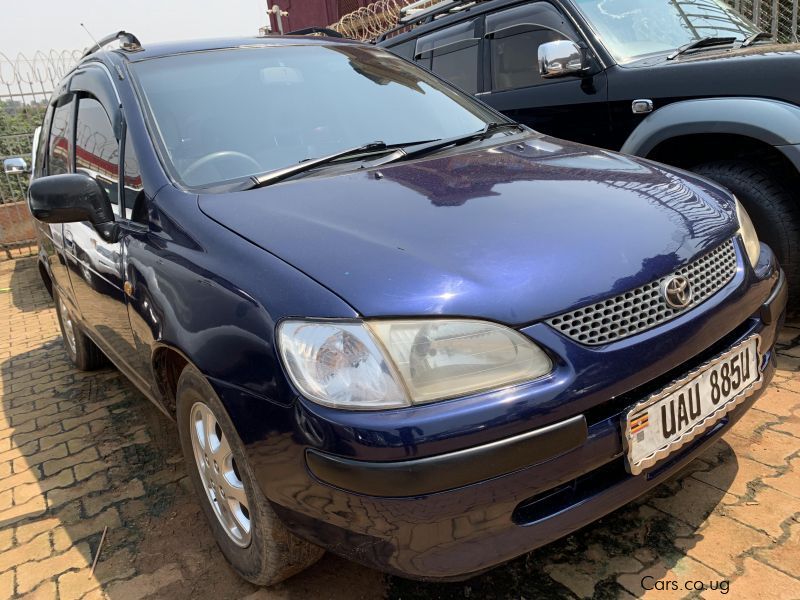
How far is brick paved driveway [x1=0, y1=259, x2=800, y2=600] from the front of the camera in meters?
1.84

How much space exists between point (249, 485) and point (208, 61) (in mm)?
1785

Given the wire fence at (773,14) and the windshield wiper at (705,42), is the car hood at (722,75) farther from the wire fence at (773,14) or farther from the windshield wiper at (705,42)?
the wire fence at (773,14)

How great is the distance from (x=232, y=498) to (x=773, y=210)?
8.68ft

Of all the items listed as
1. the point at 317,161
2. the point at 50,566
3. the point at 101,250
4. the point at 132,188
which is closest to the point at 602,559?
the point at 317,161

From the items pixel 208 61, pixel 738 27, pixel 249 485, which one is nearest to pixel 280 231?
pixel 249 485

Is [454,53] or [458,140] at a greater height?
[454,53]

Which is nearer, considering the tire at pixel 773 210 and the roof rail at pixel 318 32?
the tire at pixel 773 210

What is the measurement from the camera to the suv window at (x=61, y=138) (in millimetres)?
3232

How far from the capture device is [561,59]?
3.38 meters

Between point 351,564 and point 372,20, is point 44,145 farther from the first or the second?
point 372,20

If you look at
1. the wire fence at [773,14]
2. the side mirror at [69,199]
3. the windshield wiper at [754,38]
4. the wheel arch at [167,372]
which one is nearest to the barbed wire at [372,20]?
the wire fence at [773,14]

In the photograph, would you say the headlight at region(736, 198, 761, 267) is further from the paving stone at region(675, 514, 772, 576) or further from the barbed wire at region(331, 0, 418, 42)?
the barbed wire at region(331, 0, 418, 42)

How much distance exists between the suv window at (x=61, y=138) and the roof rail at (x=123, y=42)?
31 cm

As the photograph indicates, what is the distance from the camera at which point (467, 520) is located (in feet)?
4.66
